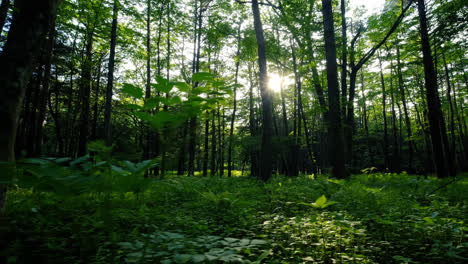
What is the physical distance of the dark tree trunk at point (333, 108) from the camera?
824 cm

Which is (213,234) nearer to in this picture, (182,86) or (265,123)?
(182,86)

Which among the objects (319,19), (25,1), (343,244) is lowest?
(343,244)

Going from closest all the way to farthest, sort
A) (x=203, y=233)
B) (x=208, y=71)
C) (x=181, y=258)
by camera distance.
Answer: (x=181, y=258)
(x=203, y=233)
(x=208, y=71)

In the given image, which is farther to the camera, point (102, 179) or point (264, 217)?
point (264, 217)

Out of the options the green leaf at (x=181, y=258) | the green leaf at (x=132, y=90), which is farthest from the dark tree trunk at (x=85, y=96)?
the green leaf at (x=181, y=258)

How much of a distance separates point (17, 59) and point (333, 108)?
8.48m

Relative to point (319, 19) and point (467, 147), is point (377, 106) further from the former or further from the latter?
point (319, 19)

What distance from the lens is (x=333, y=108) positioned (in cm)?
838

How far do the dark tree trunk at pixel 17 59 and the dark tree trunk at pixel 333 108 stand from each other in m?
8.23

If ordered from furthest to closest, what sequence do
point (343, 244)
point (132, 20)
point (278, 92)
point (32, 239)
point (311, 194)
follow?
point (278, 92) → point (132, 20) → point (311, 194) → point (343, 244) → point (32, 239)

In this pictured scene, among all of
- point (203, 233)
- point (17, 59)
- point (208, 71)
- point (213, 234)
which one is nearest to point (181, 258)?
point (203, 233)

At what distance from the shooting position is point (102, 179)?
1334 millimetres

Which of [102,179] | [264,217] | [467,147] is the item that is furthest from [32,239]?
[467,147]

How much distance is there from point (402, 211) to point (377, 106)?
32.5m
